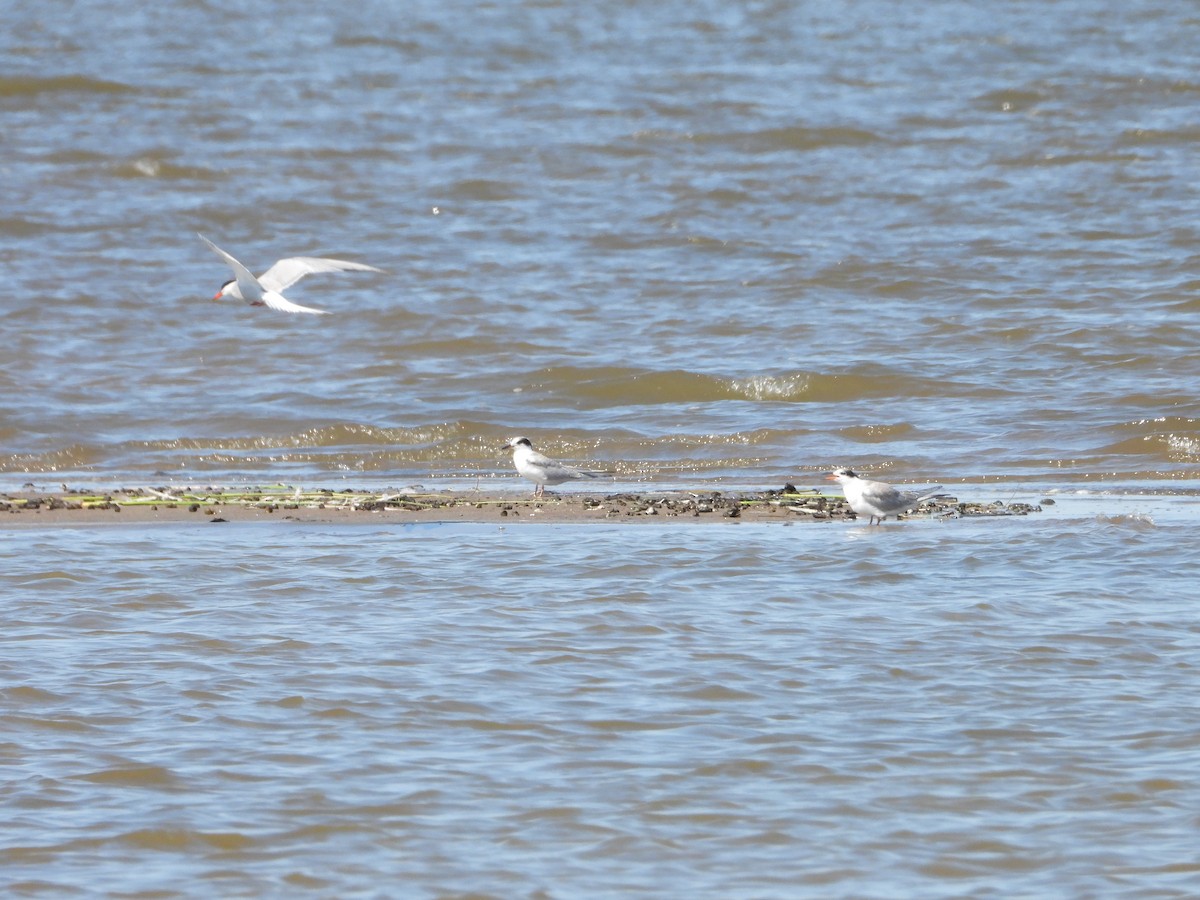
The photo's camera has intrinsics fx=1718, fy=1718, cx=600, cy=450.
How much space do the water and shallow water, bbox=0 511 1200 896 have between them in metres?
0.02

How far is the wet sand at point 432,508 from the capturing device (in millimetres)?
8555

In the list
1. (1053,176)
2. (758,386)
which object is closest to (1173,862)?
(758,386)

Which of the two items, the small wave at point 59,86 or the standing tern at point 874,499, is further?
the small wave at point 59,86

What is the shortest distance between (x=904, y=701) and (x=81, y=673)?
267cm

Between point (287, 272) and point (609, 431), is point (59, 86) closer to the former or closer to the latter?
point (287, 272)

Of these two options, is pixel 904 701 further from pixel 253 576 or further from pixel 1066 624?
pixel 253 576

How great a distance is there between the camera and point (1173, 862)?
408 cm

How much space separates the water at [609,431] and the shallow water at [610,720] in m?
0.02

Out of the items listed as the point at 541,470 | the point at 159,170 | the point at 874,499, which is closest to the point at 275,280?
the point at 541,470

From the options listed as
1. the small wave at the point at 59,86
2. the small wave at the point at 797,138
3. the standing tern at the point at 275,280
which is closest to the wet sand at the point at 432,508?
the standing tern at the point at 275,280

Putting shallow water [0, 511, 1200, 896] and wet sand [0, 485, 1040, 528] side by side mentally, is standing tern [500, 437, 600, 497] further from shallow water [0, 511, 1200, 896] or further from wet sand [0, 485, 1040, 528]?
shallow water [0, 511, 1200, 896]

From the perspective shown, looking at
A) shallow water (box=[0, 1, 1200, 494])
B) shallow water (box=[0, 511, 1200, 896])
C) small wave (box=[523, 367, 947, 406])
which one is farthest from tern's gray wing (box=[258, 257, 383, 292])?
shallow water (box=[0, 511, 1200, 896])

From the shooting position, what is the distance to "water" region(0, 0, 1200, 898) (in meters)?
4.43

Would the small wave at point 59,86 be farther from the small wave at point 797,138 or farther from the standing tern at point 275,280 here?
the standing tern at point 275,280
